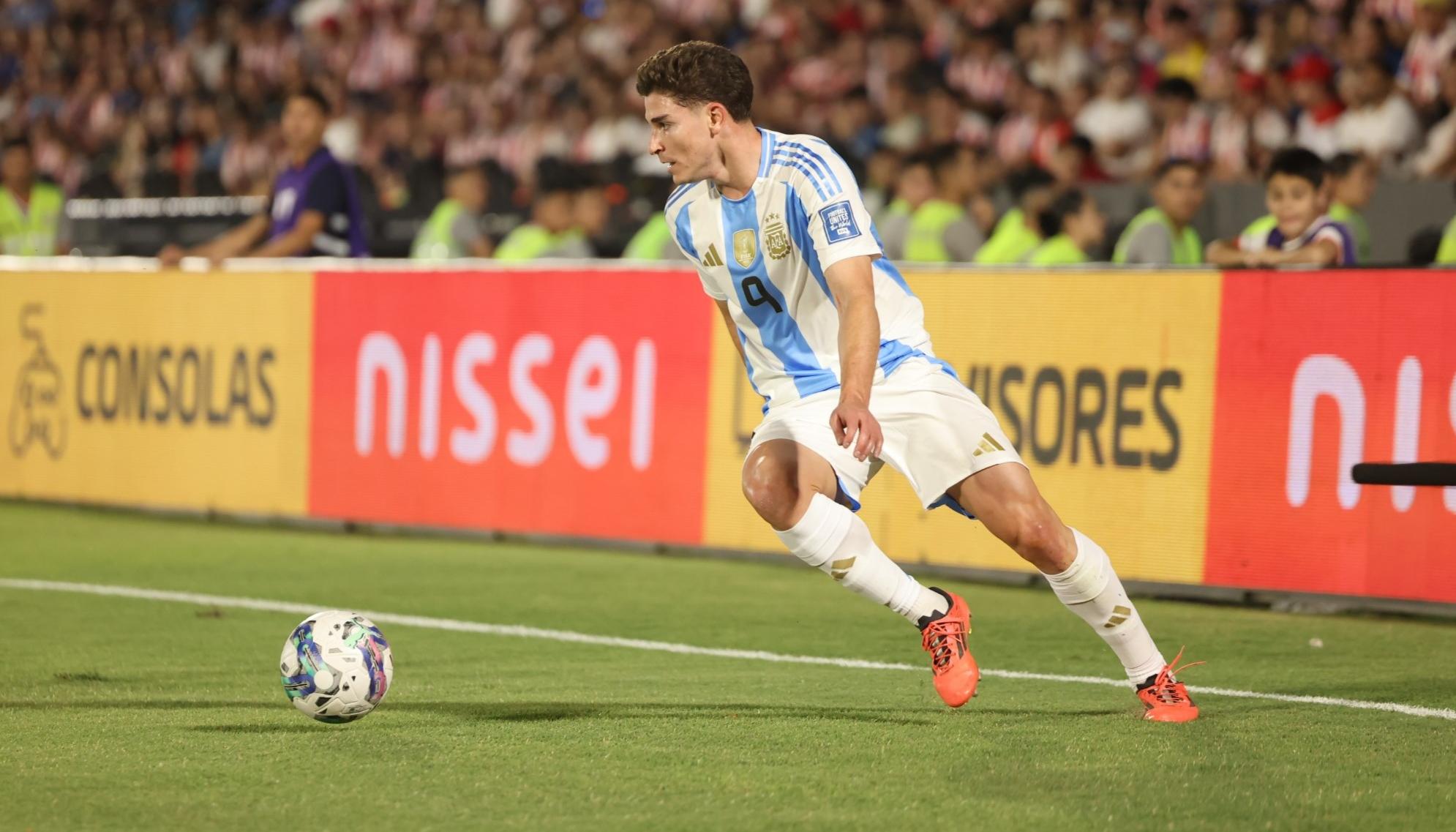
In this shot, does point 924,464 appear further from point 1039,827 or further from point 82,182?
point 82,182

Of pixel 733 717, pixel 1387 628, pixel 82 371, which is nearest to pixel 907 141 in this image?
pixel 82 371

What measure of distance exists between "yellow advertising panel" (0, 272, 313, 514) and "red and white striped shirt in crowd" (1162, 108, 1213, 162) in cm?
600

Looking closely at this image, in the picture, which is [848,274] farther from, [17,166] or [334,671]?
[17,166]

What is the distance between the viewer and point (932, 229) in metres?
12.4

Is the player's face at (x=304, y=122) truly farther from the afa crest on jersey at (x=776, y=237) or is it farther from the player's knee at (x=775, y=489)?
the player's knee at (x=775, y=489)

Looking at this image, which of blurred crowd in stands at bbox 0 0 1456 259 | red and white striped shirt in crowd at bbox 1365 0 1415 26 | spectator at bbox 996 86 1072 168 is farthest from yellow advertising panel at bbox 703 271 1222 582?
red and white striped shirt in crowd at bbox 1365 0 1415 26

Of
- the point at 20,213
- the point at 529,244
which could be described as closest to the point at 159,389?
the point at 529,244

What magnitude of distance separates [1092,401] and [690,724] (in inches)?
155

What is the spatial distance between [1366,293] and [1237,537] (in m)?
1.18

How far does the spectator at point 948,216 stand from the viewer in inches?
481

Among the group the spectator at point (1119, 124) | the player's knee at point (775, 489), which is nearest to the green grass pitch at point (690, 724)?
the player's knee at point (775, 489)

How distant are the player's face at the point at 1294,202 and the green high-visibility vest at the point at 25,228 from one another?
393 inches

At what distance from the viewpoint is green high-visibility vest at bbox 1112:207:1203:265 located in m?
10.6

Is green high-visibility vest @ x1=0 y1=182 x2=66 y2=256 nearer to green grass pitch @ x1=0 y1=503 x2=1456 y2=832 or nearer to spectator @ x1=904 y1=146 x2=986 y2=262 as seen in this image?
green grass pitch @ x1=0 y1=503 x2=1456 y2=832
